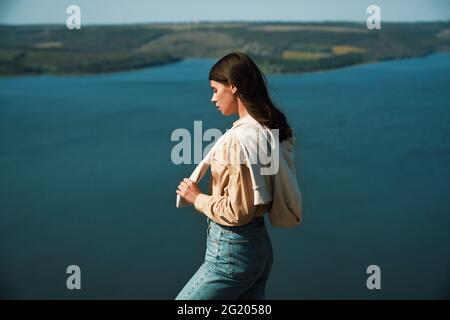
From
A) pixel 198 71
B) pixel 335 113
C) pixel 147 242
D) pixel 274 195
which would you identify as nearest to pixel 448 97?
pixel 335 113

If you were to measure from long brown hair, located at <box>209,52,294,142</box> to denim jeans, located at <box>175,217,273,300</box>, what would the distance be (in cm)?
16

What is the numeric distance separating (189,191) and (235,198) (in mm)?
95

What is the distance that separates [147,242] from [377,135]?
343cm

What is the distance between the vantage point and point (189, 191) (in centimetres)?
98

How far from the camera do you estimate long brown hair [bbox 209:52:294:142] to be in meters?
0.94

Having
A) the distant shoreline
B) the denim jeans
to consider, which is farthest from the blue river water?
the denim jeans

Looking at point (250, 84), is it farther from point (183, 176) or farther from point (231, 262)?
point (183, 176)

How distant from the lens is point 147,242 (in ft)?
16.6

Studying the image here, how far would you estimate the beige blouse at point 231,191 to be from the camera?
3.00 ft

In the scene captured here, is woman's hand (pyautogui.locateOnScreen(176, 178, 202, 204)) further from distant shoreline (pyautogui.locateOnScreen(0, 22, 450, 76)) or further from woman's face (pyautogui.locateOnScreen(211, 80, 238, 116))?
distant shoreline (pyautogui.locateOnScreen(0, 22, 450, 76))

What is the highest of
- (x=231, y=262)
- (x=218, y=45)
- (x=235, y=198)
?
(x=218, y=45)

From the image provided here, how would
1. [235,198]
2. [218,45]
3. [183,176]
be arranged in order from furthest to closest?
[218,45] < [183,176] < [235,198]

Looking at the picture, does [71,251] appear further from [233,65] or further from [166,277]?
[233,65]

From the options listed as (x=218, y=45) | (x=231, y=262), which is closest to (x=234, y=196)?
(x=231, y=262)
